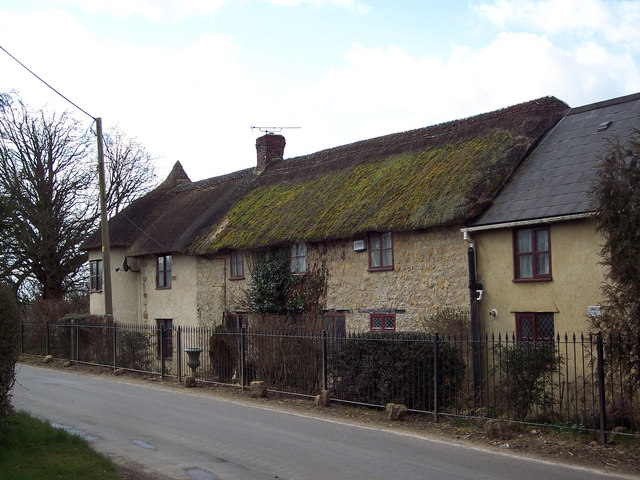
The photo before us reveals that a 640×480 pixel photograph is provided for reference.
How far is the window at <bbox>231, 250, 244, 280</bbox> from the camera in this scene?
2404cm

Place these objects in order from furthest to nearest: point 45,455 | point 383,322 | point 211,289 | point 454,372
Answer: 1. point 211,289
2. point 383,322
3. point 454,372
4. point 45,455

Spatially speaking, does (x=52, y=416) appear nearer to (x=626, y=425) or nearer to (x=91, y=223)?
(x=626, y=425)

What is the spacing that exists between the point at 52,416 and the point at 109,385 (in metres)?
5.69

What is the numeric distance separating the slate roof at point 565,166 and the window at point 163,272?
50.4 ft

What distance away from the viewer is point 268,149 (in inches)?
1163

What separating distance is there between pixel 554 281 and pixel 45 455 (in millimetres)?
10541

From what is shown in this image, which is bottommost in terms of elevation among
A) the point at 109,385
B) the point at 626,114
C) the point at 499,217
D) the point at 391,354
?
the point at 109,385

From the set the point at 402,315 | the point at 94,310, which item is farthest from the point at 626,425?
the point at 94,310

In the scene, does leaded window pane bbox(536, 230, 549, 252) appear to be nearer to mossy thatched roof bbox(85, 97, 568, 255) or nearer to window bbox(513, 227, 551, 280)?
window bbox(513, 227, 551, 280)

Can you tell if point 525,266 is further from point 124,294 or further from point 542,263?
point 124,294

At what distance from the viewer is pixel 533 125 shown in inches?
722

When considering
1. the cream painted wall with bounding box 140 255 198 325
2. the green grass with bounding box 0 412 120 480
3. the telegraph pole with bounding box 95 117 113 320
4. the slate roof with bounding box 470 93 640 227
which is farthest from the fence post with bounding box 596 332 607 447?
the cream painted wall with bounding box 140 255 198 325

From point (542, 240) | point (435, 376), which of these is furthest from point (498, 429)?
point (542, 240)

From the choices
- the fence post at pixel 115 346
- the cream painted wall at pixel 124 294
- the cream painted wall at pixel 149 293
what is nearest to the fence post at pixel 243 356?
the fence post at pixel 115 346
